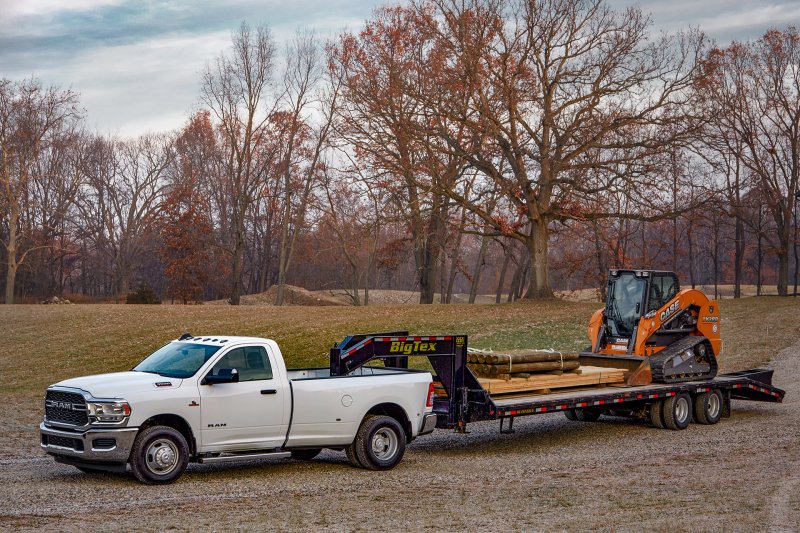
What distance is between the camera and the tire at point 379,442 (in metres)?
13.3

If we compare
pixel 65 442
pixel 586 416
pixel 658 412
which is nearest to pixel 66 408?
pixel 65 442

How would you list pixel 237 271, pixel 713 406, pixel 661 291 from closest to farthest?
pixel 713 406 → pixel 661 291 → pixel 237 271

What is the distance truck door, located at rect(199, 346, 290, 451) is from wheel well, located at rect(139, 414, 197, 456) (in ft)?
0.50

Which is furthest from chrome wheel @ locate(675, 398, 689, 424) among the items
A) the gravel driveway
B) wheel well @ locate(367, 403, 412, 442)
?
wheel well @ locate(367, 403, 412, 442)

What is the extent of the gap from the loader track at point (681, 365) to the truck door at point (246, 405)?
856 cm

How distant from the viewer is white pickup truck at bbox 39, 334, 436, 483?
11.5 m

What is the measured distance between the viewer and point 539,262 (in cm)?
4591

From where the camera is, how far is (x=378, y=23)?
54.8 metres

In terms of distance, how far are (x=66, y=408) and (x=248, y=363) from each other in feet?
7.95

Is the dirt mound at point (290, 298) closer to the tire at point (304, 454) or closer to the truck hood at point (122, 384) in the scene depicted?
the tire at point (304, 454)

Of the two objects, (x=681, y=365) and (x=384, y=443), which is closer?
(x=384, y=443)

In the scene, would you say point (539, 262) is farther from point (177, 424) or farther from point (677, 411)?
point (177, 424)

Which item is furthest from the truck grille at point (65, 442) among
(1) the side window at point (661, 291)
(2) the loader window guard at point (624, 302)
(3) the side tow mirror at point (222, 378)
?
(1) the side window at point (661, 291)

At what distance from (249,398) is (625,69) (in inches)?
1309
